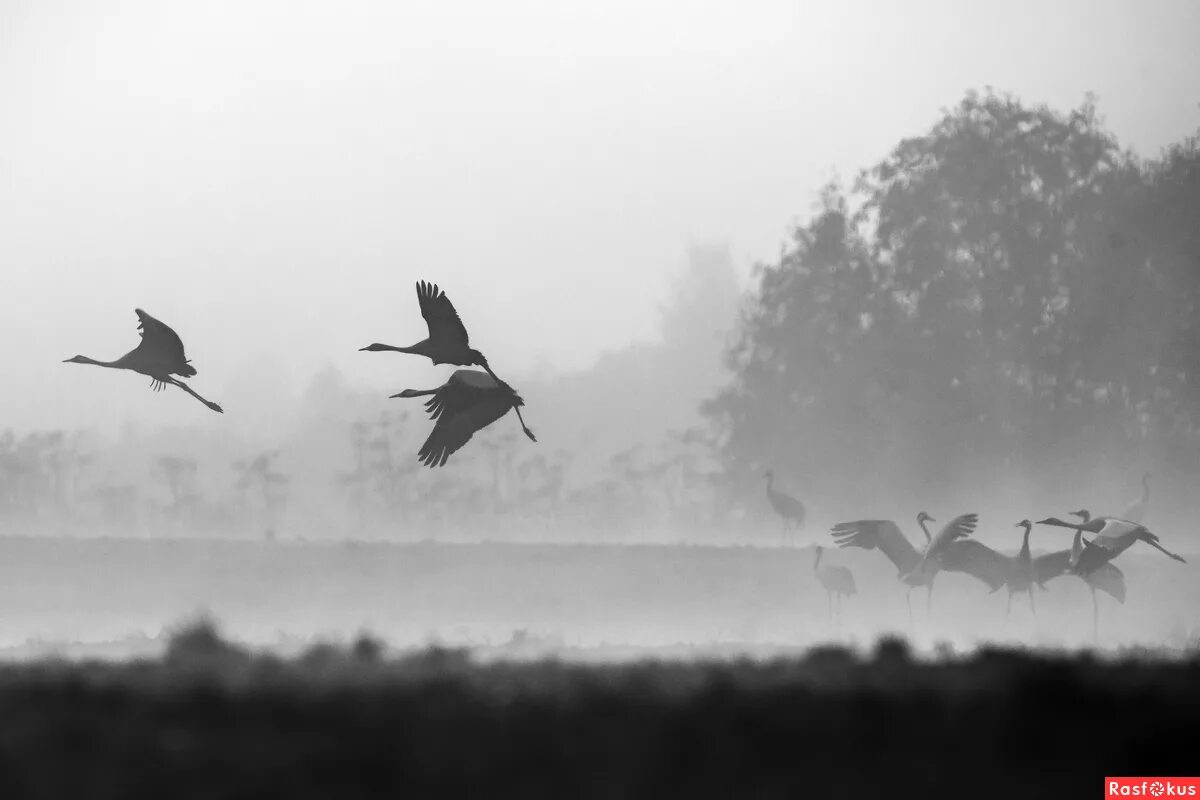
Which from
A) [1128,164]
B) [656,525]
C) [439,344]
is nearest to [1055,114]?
[1128,164]

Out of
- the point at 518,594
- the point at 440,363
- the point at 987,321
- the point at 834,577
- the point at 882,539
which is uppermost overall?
the point at 987,321

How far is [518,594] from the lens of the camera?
1994 cm

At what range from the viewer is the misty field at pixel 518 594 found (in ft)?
61.9

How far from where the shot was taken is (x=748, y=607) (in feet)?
63.3

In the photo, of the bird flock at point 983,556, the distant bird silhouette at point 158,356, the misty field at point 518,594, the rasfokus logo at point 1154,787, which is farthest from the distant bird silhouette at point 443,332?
the misty field at point 518,594

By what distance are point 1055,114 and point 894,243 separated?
14.7 ft

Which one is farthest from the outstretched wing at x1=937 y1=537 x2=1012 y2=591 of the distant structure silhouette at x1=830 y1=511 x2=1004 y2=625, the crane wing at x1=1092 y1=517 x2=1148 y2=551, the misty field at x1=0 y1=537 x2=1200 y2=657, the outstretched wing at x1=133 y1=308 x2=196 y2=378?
the outstretched wing at x1=133 y1=308 x2=196 y2=378

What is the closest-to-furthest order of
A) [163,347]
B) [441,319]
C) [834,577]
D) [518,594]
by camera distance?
[441,319], [163,347], [834,577], [518,594]

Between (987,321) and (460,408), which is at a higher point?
(987,321)

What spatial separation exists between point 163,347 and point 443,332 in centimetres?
205

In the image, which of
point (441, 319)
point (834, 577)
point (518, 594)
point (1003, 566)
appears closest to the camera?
point (441, 319)

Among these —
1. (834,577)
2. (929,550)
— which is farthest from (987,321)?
(929,550)

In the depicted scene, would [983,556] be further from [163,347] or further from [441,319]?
[163,347]

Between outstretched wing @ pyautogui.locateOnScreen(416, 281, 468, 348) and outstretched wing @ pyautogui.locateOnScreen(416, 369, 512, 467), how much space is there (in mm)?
652
